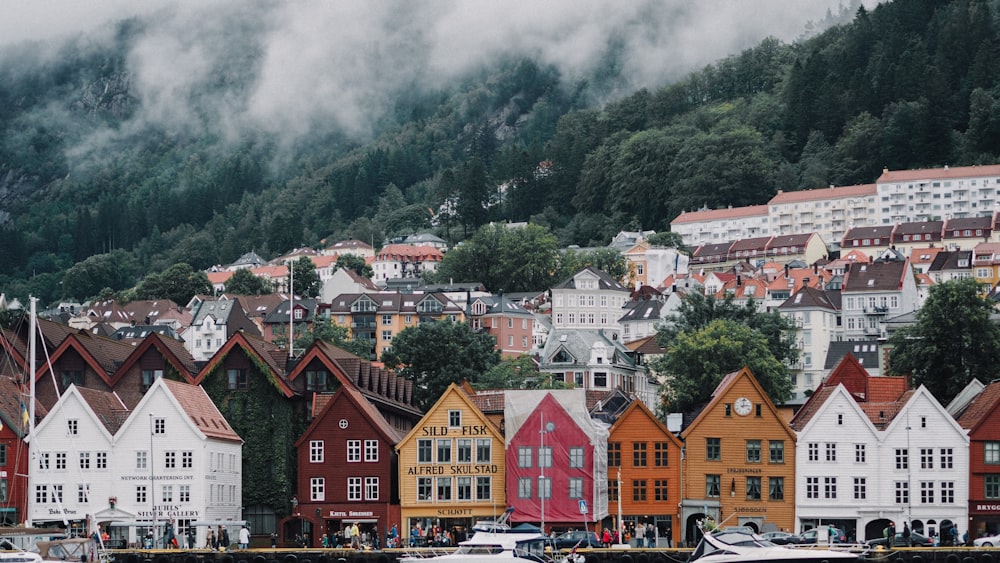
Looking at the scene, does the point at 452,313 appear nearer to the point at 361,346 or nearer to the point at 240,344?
the point at 361,346

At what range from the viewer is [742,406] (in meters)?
88.4

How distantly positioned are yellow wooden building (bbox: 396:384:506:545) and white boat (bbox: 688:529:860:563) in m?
23.2

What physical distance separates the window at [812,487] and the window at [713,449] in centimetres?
462

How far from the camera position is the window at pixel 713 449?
88.4 meters

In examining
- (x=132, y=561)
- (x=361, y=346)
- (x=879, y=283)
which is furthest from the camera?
(x=879, y=283)

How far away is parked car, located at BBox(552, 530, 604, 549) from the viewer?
76438mm

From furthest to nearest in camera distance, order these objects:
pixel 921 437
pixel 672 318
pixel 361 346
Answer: pixel 361 346 → pixel 672 318 → pixel 921 437

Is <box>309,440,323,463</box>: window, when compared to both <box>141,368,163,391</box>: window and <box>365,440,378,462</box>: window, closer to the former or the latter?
<box>365,440,378,462</box>: window

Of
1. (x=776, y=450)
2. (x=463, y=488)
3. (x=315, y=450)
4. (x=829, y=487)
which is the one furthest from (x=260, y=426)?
(x=829, y=487)

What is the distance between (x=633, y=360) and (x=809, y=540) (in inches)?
3074

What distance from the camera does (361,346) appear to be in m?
162

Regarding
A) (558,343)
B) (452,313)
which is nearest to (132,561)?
(558,343)

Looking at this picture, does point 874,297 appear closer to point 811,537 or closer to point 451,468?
point 451,468

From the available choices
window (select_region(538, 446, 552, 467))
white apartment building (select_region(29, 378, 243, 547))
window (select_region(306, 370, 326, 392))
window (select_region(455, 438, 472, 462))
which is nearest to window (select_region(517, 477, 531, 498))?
window (select_region(538, 446, 552, 467))
